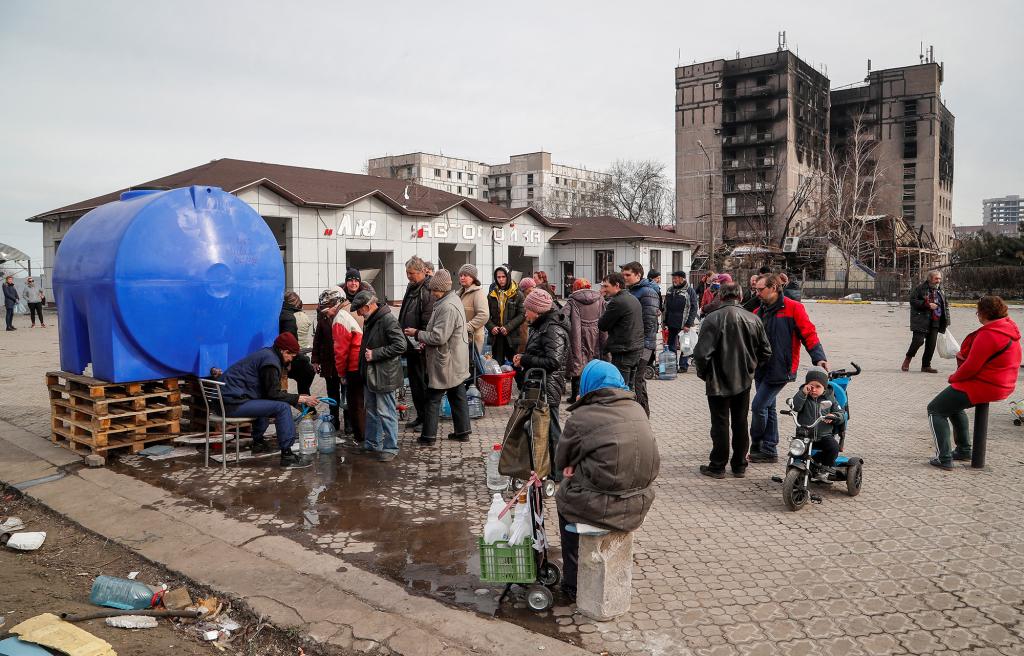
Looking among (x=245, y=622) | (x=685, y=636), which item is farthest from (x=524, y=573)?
(x=245, y=622)

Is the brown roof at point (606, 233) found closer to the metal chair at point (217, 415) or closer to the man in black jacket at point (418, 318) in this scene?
the man in black jacket at point (418, 318)

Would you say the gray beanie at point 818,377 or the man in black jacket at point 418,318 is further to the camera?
the man in black jacket at point 418,318

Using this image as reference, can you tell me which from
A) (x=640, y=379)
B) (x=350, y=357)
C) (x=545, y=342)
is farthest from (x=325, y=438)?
(x=640, y=379)

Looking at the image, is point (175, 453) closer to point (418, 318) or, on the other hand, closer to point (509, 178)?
point (418, 318)

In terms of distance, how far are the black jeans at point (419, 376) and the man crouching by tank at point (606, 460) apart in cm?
421

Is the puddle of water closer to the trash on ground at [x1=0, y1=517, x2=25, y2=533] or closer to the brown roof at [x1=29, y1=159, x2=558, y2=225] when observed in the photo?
the trash on ground at [x1=0, y1=517, x2=25, y2=533]

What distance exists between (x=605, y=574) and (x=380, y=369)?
3969 millimetres

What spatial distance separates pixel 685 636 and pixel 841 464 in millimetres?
3038

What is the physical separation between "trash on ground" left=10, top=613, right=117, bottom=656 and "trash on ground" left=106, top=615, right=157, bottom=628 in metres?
0.25

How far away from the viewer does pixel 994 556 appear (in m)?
4.69

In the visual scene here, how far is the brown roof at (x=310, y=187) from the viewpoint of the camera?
2159 centimetres

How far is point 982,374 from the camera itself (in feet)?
21.5

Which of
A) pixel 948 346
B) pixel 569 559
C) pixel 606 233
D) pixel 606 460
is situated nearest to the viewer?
pixel 606 460

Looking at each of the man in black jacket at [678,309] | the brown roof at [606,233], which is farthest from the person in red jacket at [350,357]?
the brown roof at [606,233]
